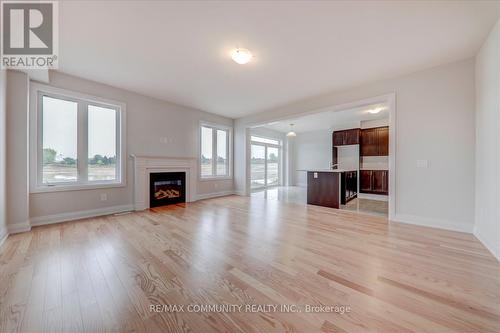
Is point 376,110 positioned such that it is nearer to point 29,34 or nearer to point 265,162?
point 265,162

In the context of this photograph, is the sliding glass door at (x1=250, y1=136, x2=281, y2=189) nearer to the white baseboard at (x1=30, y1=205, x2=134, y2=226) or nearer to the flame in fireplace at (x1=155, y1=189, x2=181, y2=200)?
the flame in fireplace at (x1=155, y1=189, x2=181, y2=200)

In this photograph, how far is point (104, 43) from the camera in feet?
8.63

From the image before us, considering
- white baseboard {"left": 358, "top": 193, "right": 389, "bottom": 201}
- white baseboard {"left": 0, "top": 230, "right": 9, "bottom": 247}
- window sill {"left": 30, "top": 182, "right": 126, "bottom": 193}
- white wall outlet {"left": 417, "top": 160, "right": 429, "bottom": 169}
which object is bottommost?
white baseboard {"left": 358, "top": 193, "right": 389, "bottom": 201}

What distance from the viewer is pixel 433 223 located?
10.6 ft

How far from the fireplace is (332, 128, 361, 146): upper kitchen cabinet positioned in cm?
593

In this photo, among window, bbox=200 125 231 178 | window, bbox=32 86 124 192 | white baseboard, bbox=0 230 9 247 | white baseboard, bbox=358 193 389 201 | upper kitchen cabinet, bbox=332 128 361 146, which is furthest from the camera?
upper kitchen cabinet, bbox=332 128 361 146

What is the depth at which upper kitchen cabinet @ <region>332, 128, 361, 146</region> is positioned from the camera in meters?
7.14

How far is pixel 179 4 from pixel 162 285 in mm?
2721

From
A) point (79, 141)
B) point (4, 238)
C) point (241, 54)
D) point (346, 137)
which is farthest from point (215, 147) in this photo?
point (346, 137)

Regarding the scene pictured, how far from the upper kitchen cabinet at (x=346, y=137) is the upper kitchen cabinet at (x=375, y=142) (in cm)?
23

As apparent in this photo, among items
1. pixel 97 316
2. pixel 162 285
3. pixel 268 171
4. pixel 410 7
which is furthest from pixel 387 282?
pixel 268 171

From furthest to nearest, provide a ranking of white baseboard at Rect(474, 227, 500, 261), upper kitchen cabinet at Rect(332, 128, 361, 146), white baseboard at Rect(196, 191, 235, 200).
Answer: upper kitchen cabinet at Rect(332, 128, 361, 146) → white baseboard at Rect(196, 191, 235, 200) → white baseboard at Rect(474, 227, 500, 261)

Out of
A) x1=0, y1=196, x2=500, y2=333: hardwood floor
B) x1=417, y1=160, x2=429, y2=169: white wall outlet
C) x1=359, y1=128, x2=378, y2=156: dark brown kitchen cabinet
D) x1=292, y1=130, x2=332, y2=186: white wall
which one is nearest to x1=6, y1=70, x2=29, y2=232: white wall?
x1=0, y1=196, x2=500, y2=333: hardwood floor

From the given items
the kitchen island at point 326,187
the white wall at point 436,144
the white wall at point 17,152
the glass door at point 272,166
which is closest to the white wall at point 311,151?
the glass door at point 272,166
